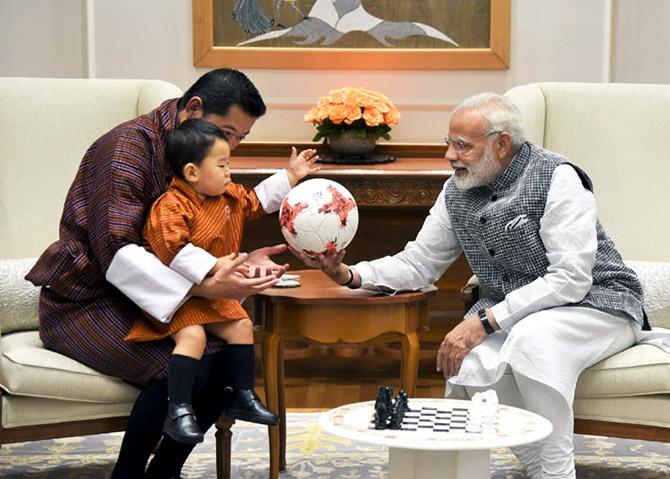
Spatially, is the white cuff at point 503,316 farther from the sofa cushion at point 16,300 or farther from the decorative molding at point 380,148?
the decorative molding at point 380,148

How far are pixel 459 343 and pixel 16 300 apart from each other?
1469mm

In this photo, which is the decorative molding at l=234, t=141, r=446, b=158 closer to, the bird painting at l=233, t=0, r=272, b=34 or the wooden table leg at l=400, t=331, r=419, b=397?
the bird painting at l=233, t=0, r=272, b=34

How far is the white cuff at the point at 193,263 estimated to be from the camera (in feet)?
11.5

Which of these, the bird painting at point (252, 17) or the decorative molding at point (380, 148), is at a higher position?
the bird painting at point (252, 17)

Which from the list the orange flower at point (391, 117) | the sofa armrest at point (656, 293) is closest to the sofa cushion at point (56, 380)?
the sofa armrest at point (656, 293)

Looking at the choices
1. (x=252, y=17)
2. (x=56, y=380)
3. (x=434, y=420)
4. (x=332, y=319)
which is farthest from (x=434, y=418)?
(x=252, y=17)

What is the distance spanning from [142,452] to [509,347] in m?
1.15

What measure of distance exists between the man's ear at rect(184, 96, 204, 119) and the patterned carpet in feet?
4.31

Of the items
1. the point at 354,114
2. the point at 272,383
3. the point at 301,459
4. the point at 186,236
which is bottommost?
the point at 301,459

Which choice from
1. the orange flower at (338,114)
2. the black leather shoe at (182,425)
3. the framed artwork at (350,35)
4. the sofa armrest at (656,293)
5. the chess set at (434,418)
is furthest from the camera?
the framed artwork at (350,35)

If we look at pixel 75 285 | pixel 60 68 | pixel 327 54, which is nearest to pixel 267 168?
A: pixel 327 54

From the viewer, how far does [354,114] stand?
5.38 metres

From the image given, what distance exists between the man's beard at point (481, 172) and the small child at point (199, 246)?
0.79m

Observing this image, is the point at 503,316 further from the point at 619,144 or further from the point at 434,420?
the point at 619,144
